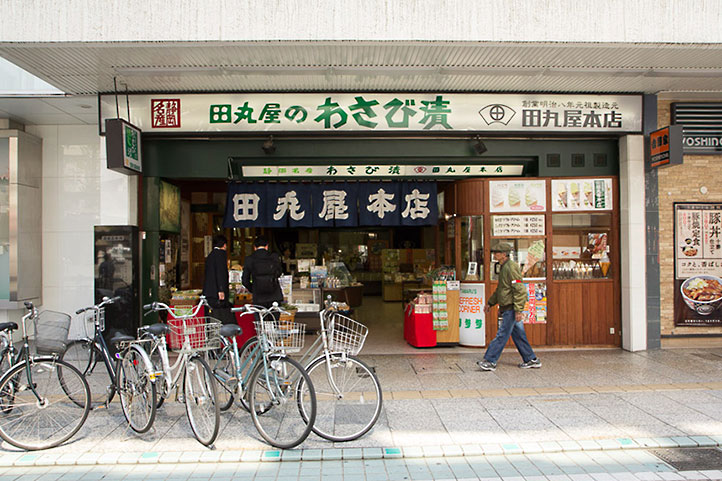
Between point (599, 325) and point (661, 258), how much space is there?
5.29 feet

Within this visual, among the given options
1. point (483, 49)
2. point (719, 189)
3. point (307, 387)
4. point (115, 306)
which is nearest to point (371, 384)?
point (307, 387)

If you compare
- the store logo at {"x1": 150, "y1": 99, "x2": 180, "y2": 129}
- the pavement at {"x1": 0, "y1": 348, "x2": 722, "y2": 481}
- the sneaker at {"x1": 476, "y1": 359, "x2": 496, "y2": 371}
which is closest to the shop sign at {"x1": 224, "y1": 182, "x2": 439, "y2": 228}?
the store logo at {"x1": 150, "y1": 99, "x2": 180, "y2": 129}

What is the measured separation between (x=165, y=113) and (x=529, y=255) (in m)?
6.64

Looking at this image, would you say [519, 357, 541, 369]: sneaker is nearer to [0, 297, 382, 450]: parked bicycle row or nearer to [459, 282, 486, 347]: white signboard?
[459, 282, 486, 347]: white signboard

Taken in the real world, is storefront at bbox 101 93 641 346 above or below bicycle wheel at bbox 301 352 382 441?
above

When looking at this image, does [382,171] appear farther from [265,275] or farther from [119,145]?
[119,145]

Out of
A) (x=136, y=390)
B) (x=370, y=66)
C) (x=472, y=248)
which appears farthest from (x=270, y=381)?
(x=472, y=248)

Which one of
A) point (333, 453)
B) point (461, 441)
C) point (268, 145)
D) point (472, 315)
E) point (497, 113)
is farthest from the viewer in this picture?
point (472, 315)

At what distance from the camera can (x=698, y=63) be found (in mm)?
6891

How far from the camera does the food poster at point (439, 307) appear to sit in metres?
8.51

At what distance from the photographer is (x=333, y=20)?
5996mm

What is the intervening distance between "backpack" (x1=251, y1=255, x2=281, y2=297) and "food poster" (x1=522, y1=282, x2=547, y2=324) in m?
4.34

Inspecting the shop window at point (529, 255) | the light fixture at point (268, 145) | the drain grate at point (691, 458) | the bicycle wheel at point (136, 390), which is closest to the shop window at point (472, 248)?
the shop window at point (529, 255)

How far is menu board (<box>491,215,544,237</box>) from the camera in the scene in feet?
28.0
